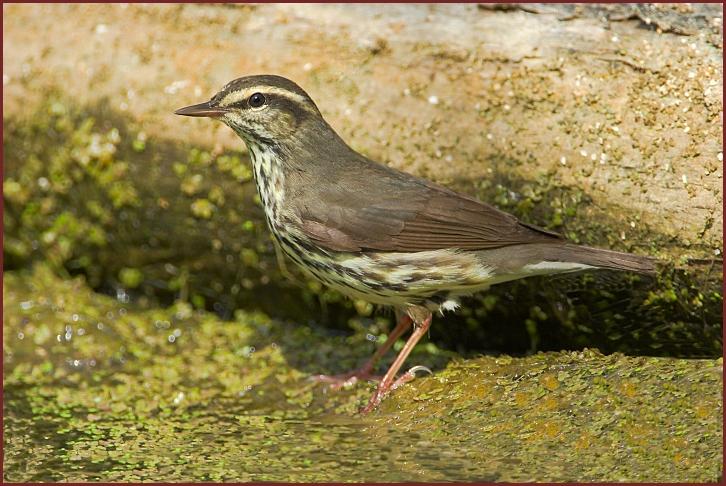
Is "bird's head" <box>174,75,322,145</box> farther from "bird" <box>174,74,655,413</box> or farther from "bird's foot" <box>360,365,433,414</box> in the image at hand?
"bird's foot" <box>360,365,433,414</box>

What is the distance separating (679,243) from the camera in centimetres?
555

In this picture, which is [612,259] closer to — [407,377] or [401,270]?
[401,270]

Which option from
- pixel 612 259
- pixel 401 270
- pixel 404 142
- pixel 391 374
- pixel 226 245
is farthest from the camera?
pixel 226 245

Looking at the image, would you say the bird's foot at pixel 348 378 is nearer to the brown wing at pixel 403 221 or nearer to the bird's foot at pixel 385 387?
the bird's foot at pixel 385 387

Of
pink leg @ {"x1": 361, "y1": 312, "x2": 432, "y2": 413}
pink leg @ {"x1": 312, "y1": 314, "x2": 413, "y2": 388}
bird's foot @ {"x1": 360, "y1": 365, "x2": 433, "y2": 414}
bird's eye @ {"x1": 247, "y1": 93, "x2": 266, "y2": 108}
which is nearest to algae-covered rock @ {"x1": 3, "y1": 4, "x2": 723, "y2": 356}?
pink leg @ {"x1": 312, "y1": 314, "x2": 413, "y2": 388}

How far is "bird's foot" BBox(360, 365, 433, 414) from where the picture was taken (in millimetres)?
5829

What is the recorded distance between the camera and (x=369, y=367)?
6348 millimetres

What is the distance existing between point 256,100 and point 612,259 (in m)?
2.21

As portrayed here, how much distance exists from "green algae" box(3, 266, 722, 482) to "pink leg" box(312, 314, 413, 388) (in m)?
0.08

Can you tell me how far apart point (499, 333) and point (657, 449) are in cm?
198

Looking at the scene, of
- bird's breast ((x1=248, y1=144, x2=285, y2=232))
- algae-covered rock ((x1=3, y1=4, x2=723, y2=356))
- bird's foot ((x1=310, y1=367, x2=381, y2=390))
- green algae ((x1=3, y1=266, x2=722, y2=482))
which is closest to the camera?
green algae ((x1=3, y1=266, x2=722, y2=482))

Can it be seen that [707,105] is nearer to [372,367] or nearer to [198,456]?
[372,367]

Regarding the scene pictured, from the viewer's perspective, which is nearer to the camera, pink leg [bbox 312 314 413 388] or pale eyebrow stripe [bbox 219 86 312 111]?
pale eyebrow stripe [bbox 219 86 312 111]

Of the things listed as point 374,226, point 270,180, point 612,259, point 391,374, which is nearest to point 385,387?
Answer: point 391,374
